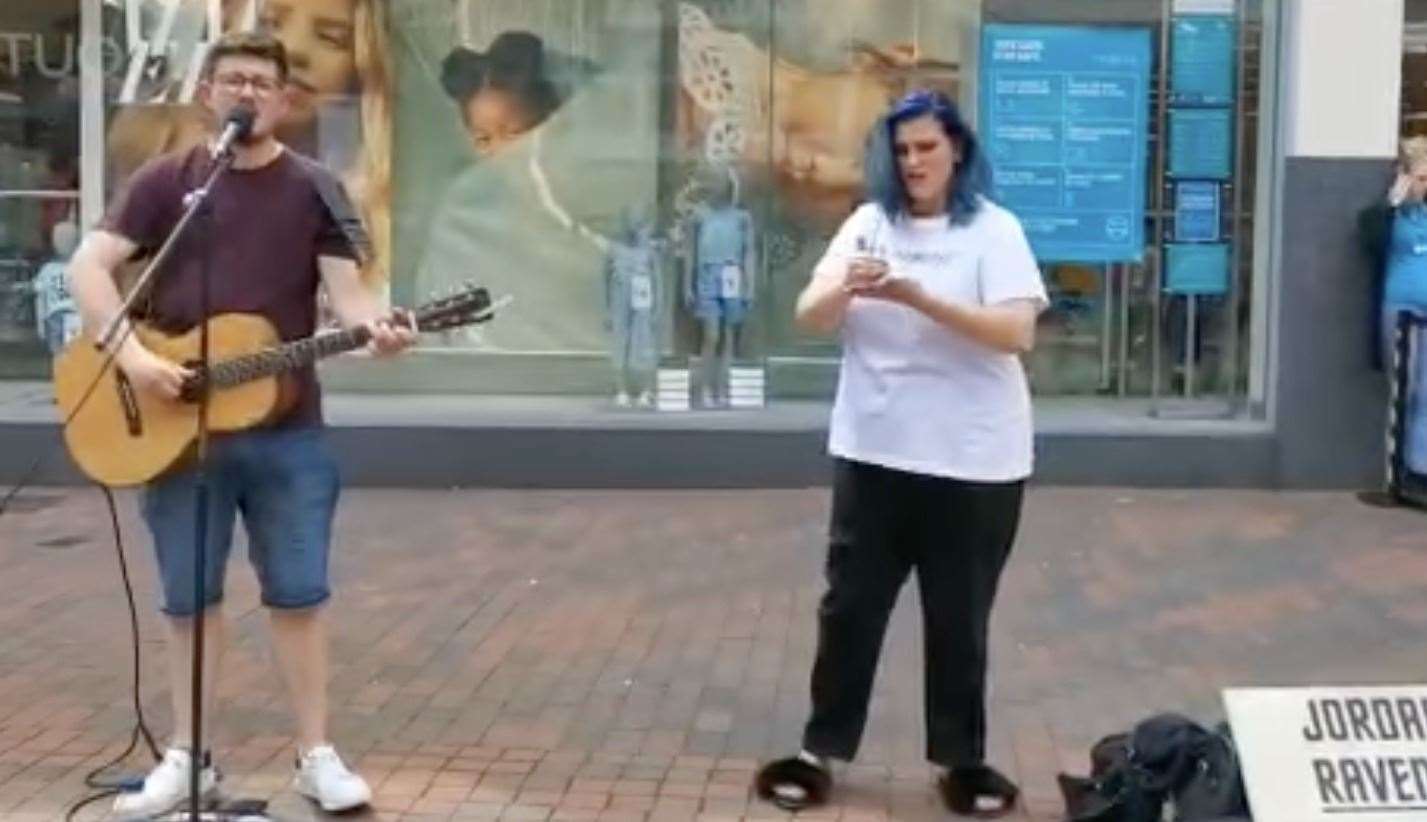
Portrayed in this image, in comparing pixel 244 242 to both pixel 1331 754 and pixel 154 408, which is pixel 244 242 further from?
pixel 1331 754

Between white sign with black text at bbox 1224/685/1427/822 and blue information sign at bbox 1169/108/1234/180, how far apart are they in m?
6.50

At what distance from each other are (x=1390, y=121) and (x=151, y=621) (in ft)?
20.6

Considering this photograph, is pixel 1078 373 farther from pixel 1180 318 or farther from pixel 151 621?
pixel 151 621

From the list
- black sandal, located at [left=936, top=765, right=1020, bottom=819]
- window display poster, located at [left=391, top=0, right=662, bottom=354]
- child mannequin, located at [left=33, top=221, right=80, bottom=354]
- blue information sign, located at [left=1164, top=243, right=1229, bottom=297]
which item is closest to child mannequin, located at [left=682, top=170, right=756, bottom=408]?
window display poster, located at [left=391, top=0, right=662, bottom=354]

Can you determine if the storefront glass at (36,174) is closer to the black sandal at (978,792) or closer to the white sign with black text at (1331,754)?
the black sandal at (978,792)

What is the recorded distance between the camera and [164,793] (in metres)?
5.41

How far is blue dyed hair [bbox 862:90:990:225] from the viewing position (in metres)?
5.45

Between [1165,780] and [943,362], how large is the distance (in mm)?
1147

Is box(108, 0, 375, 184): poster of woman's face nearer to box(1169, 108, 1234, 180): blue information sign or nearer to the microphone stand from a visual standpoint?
box(1169, 108, 1234, 180): blue information sign

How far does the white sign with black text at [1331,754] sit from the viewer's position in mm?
4668

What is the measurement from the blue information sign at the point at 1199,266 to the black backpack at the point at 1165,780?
5940 millimetres

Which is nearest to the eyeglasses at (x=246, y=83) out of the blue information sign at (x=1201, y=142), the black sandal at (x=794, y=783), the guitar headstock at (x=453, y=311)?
the guitar headstock at (x=453, y=311)

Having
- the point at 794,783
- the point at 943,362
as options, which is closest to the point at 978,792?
the point at 794,783

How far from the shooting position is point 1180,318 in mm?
11289
